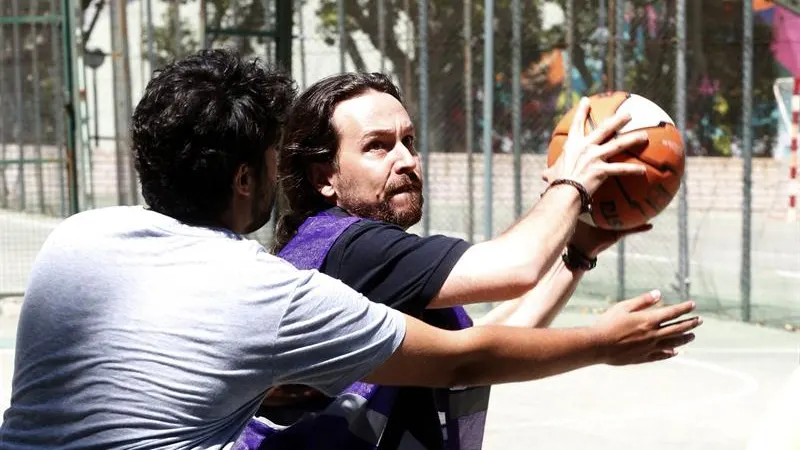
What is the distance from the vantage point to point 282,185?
3.48 m

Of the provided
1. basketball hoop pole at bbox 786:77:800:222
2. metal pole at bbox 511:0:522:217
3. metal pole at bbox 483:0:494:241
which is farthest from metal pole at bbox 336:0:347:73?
basketball hoop pole at bbox 786:77:800:222

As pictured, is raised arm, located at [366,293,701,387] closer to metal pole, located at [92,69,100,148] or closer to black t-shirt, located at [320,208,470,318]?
black t-shirt, located at [320,208,470,318]

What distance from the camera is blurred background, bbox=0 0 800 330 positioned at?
10766 millimetres

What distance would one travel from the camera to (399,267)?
9.89 feet

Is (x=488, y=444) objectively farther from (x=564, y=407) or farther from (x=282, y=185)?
(x=282, y=185)

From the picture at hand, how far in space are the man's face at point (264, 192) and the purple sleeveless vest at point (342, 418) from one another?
0.38m

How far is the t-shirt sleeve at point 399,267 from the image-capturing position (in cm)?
300

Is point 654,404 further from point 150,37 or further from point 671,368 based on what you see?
point 150,37

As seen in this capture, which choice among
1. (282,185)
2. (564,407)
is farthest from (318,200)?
(564,407)

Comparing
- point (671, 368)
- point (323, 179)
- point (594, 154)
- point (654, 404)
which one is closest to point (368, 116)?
point (323, 179)

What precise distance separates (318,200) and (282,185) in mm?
141

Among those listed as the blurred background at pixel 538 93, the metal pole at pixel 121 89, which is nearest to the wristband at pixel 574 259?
the blurred background at pixel 538 93

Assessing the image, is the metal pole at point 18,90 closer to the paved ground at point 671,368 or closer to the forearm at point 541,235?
the paved ground at point 671,368

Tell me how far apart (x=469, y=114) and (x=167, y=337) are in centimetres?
917
